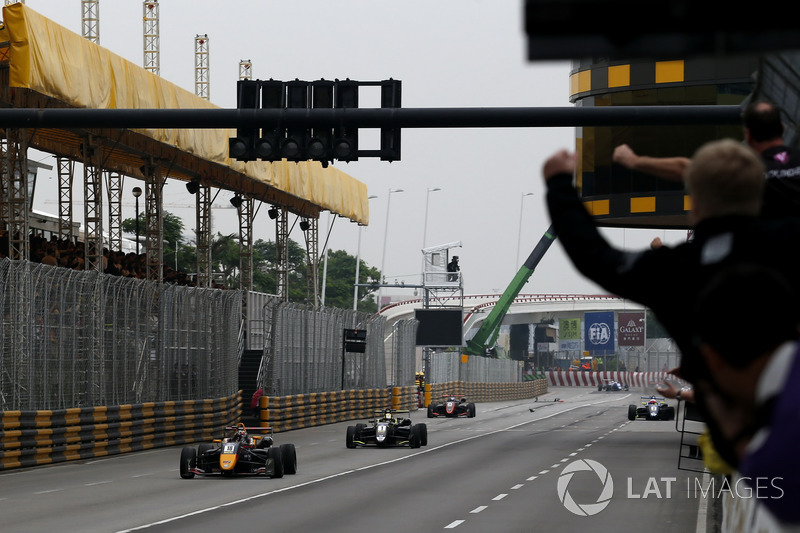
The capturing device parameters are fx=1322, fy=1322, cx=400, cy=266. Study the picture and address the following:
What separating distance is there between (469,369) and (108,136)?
50.2 m

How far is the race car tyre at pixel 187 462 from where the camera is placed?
78.4ft

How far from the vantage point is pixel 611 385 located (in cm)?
11931

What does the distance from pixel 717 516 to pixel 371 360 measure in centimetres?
4089

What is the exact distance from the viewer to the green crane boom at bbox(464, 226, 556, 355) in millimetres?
89188

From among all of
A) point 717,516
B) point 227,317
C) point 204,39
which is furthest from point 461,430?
point 204,39

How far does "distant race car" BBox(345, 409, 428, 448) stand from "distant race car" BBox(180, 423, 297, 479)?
948 centimetres

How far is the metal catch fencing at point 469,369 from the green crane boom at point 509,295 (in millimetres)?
2311

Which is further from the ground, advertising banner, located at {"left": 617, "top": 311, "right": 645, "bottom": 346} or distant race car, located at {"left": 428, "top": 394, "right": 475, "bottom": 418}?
advertising banner, located at {"left": 617, "top": 311, "right": 645, "bottom": 346}

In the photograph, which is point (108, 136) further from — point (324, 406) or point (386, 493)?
point (386, 493)

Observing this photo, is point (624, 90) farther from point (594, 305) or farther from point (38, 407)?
point (594, 305)

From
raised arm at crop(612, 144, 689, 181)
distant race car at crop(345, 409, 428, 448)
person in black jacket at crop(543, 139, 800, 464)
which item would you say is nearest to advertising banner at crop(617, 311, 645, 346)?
distant race car at crop(345, 409, 428, 448)

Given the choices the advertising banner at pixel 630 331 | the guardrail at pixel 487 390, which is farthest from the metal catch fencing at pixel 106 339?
the advertising banner at pixel 630 331

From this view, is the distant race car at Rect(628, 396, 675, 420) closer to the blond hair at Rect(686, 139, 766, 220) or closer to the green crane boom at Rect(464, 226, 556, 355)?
the green crane boom at Rect(464, 226, 556, 355)

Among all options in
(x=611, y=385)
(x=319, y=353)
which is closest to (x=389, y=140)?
(x=319, y=353)
